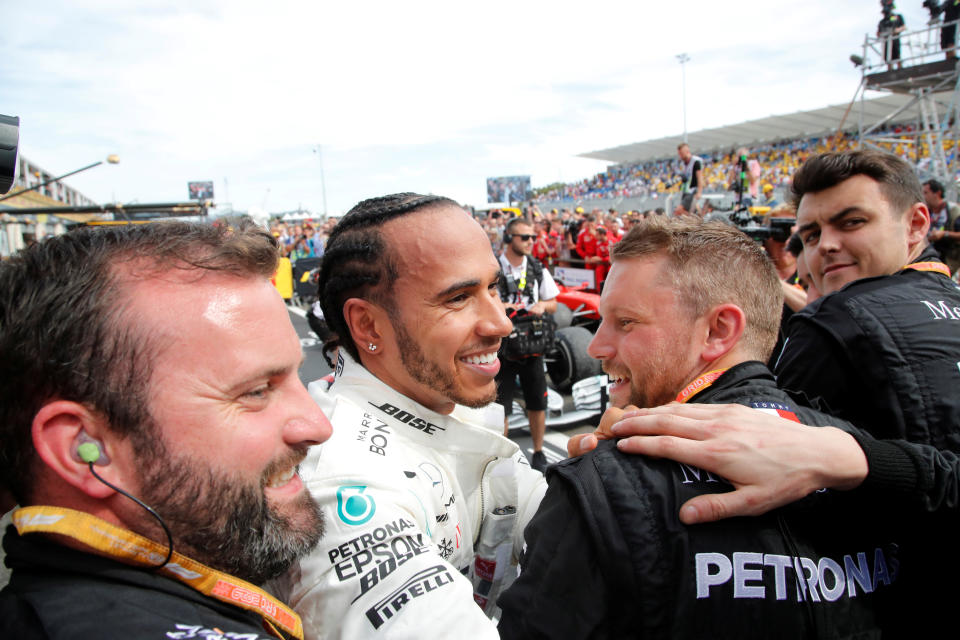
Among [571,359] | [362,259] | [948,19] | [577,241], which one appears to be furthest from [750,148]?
[362,259]

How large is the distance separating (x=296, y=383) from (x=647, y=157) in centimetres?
5064

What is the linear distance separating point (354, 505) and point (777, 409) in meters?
0.96

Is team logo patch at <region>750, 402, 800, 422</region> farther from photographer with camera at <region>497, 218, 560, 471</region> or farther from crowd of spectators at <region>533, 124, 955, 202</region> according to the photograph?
crowd of spectators at <region>533, 124, 955, 202</region>

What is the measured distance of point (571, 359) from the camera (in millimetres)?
6164

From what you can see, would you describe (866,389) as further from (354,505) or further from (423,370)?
(354,505)

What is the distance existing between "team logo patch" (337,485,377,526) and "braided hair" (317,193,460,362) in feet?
1.96

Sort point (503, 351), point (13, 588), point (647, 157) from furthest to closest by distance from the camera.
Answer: point (647, 157) → point (503, 351) → point (13, 588)

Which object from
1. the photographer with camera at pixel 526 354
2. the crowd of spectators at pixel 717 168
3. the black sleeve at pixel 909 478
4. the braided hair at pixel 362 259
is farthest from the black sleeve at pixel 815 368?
the crowd of spectators at pixel 717 168

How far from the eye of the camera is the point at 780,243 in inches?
165

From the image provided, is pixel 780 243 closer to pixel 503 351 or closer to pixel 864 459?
pixel 503 351

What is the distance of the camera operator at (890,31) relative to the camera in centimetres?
1408

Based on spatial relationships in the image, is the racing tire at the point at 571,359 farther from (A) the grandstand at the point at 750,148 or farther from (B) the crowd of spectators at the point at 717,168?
(B) the crowd of spectators at the point at 717,168

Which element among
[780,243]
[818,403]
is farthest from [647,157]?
[818,403]

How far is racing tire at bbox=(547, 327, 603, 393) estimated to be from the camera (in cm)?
616
